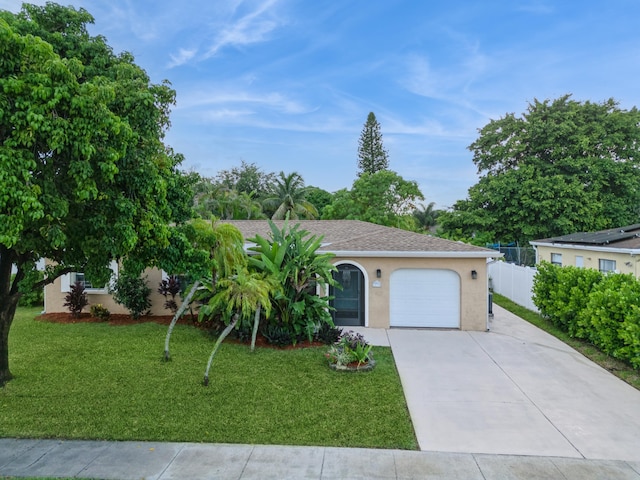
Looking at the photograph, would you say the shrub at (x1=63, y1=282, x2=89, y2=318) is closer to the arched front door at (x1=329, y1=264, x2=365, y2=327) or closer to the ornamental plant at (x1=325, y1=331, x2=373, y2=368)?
the arched front door at (x1=329, y1=264, x2=365, y2=327)

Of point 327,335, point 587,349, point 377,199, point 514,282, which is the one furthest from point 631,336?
Answer: point 377,199

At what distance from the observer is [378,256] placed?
13.0 metres

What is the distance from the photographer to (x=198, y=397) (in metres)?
7.12

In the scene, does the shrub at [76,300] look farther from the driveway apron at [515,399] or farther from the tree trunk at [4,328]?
the driveway apron at [515,399]

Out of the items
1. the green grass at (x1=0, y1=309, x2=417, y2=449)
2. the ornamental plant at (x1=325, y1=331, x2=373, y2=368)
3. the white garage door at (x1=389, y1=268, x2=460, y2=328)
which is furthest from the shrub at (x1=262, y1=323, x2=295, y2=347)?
the white garage door at (x1=389, y1=268, x2=460, y2=328)

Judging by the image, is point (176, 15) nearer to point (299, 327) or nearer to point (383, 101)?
point (299, 327)

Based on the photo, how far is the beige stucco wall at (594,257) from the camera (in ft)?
44.6

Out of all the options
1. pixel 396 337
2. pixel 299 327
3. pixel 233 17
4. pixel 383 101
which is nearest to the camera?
pixel 299 327

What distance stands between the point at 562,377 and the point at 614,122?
2791 cm

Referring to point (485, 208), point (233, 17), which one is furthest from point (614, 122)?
point (233, 17)

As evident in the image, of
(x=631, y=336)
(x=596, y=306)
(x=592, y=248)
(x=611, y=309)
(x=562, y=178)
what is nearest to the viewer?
(x=631, y=336)

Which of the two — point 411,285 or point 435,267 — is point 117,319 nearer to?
point 411,285

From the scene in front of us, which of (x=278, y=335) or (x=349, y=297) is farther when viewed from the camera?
(x=349, y=297)

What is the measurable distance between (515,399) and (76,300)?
14319mm
